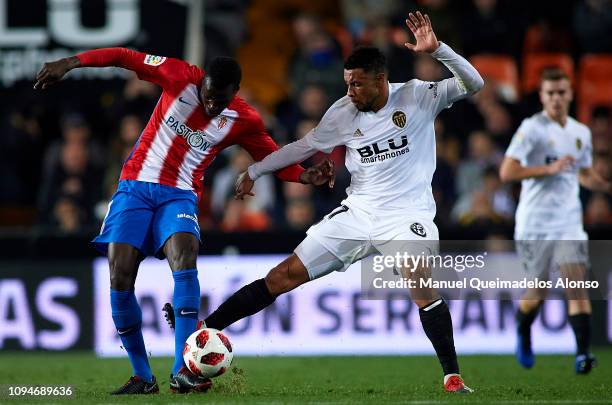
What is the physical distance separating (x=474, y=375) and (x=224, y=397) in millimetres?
2870

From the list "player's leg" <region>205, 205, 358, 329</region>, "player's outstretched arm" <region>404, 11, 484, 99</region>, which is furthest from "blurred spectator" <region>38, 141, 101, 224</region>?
"player's outstretched arm" <region>404, 11, 484, 99</region>

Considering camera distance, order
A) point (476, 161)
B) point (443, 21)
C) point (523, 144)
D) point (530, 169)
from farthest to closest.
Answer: point (443, 21) → point (476, 161) → point (523, 144) → point (530, 169)

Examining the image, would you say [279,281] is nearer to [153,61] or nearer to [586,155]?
[153,61]

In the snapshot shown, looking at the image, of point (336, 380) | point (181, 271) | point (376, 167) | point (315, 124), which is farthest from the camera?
point (315, 124)

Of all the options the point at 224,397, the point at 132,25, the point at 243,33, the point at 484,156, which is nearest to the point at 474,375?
the point at 224,397

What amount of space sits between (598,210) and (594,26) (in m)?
3.05

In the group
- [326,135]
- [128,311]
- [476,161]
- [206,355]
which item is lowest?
[206,355]

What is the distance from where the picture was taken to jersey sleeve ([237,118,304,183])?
28.1 feet

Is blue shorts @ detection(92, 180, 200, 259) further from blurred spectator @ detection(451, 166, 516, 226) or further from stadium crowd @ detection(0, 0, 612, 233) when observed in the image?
blurred spectator @ detection(451, 166, 516, 226)

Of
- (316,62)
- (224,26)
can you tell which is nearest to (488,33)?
(316,62)

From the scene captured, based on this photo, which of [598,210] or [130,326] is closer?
[130,326]

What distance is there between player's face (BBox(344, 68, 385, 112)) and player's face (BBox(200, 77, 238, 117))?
0.79m

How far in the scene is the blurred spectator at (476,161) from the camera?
1340 cm

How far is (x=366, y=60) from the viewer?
807 centimetres
